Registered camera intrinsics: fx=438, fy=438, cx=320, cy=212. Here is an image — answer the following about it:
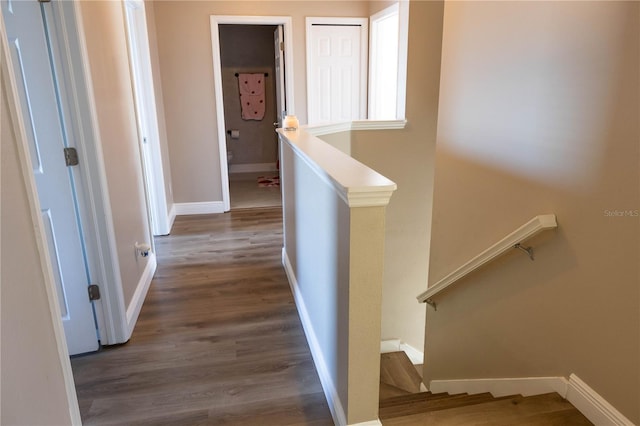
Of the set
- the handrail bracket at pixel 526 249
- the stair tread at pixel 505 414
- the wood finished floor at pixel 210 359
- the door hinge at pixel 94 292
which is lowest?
the wood finished floor at pixel 210 359

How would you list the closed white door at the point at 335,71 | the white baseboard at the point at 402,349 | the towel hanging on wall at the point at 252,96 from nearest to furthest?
the white baseboard at the point at 402,349 → the closed white door at the point at 335,71 → the towel hanging on wall at the point at 252,96

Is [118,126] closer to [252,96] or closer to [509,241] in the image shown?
[509,241]

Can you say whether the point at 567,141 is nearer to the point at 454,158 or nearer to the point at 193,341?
the point at 454,158

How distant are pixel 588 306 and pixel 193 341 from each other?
1942 mm

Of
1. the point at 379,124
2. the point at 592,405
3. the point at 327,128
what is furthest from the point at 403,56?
the point at 592,405

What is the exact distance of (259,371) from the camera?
217 centimetres

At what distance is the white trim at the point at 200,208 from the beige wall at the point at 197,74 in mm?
47

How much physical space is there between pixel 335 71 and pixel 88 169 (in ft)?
10.9

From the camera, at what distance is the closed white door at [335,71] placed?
4.79 meters

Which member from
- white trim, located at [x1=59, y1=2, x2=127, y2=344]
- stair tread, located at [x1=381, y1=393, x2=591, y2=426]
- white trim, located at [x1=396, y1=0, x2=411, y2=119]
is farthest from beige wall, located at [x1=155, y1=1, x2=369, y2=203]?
stair tread, located at [x1=381, y1=393, x2=591, y2=426]

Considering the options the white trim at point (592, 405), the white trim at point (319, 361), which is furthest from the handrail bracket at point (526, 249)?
the white trim at point (319, 361)

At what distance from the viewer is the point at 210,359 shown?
7.47ft

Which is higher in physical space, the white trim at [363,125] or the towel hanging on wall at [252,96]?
the towel hanging on wall at [252,96]

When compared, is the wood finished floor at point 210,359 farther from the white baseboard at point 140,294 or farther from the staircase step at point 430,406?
the staircase step at point 430,406
